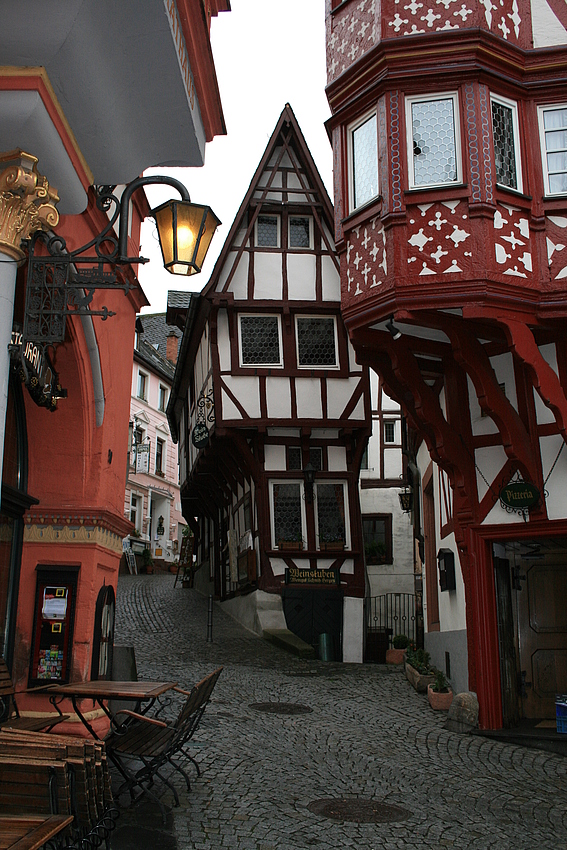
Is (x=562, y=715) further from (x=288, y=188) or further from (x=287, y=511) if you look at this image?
(x=288, y=188)

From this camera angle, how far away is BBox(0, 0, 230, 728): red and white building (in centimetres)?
529

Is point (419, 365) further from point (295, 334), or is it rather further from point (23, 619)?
point (295, 334)

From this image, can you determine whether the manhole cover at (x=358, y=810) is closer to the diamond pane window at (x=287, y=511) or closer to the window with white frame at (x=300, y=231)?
the diamond pane window at (x=287, y=511)

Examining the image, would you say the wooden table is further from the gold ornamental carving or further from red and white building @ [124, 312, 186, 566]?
red and white building @ [124, 312, 186, 566]

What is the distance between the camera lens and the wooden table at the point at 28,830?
12.0 feet

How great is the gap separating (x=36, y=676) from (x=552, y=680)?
6771 millimetres

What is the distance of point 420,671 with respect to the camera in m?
13.5

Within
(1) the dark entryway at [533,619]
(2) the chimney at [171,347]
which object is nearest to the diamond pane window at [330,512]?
(1) the dark entryway at [533,619]

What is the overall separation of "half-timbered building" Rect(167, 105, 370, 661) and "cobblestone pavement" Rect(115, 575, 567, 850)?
4.46m

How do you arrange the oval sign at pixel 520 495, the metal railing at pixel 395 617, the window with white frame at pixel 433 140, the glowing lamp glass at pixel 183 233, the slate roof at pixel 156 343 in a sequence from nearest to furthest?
the glowing lamp glass at pixel 183 233 < the oval sign at pixel 520 495 < the window with white frame at pixel 433 140 < the metal railing at pixel 395 617 < the slate roof at pixel 156 343

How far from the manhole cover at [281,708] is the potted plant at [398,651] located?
19.3 ft

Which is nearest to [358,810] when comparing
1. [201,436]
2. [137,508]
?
[201,436]

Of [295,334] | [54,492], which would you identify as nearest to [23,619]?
[54,492]

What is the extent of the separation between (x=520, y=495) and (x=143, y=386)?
37.4 meters
